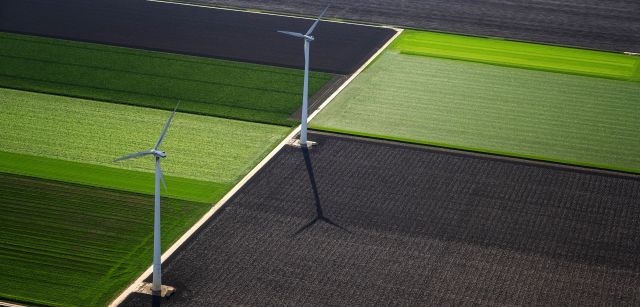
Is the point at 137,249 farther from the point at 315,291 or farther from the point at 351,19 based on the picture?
the point at 351,19

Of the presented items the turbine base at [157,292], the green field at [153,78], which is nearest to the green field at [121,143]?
the green field at [153,78]

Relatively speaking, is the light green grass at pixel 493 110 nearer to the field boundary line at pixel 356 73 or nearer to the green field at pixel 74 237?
the field boundary line at pixel 356 73

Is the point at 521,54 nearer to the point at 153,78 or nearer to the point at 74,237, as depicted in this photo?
the point at 153,78

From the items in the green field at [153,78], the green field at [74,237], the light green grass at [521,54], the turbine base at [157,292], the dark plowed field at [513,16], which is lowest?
the turbine base at [157,292]

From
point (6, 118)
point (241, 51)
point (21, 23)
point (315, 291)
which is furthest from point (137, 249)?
→ point (21, 23)

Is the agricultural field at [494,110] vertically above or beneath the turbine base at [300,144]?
above

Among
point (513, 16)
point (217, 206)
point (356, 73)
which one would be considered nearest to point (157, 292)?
point (217, 206)
